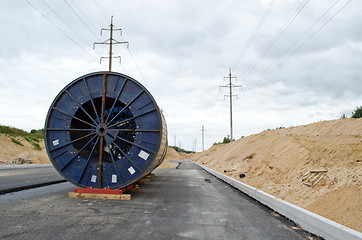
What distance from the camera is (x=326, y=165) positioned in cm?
870

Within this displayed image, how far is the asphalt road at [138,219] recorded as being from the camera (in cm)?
443

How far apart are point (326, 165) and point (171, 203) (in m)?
5.57

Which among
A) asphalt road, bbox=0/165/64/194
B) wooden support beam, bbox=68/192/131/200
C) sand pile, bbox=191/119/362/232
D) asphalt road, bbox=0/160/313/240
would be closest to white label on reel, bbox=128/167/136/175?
wooden support beam, bbox=68/192/131/200

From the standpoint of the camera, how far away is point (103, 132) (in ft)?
27.7

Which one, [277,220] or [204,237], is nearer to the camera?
[204,237]

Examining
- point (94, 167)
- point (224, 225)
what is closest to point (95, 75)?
point (94, 167)

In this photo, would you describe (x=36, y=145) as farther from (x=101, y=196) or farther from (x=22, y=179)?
(x=101, y=196)

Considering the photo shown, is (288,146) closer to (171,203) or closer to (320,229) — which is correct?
(171,203)

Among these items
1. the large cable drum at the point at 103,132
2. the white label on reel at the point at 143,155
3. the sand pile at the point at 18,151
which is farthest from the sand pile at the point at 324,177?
the sand pile at the point at 18,151

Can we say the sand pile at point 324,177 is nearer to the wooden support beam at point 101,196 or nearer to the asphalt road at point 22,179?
the wooden support beam at point 101,196

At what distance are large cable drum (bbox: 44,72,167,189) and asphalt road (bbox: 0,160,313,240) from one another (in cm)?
91

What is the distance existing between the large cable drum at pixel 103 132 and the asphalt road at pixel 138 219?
35.9 inches

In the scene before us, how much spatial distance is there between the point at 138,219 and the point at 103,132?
151 inches

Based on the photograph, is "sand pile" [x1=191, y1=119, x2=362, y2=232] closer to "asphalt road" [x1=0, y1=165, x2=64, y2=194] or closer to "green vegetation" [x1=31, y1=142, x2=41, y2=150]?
"asphalt road" [x1=0, y1=165, x2=64, y2=194]
